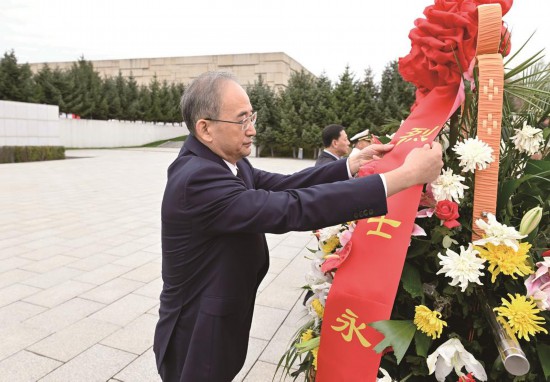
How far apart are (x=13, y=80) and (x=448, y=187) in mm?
24686

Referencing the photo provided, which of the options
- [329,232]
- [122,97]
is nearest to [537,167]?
[329,232]

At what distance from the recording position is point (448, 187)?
3.75 ft

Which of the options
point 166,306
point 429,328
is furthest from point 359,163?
point 166,306

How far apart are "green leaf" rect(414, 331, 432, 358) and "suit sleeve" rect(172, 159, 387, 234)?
36cm

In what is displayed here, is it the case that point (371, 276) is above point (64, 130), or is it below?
below

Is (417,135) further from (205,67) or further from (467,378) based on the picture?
(205,67)

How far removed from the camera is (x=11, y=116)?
1683 centimetres

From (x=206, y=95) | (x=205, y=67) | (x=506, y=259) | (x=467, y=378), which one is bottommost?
(x=467, y=378)

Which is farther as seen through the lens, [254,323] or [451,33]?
[254,323]

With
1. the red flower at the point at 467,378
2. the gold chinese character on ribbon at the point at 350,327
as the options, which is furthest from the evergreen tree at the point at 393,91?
the red flower at the point at 467,378

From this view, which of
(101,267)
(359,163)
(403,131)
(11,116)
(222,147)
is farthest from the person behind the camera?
(11,116)

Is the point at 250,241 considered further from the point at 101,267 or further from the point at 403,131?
the point at 101,267

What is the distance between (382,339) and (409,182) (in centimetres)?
46

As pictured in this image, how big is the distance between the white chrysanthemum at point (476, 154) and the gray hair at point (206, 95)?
2.63ft
